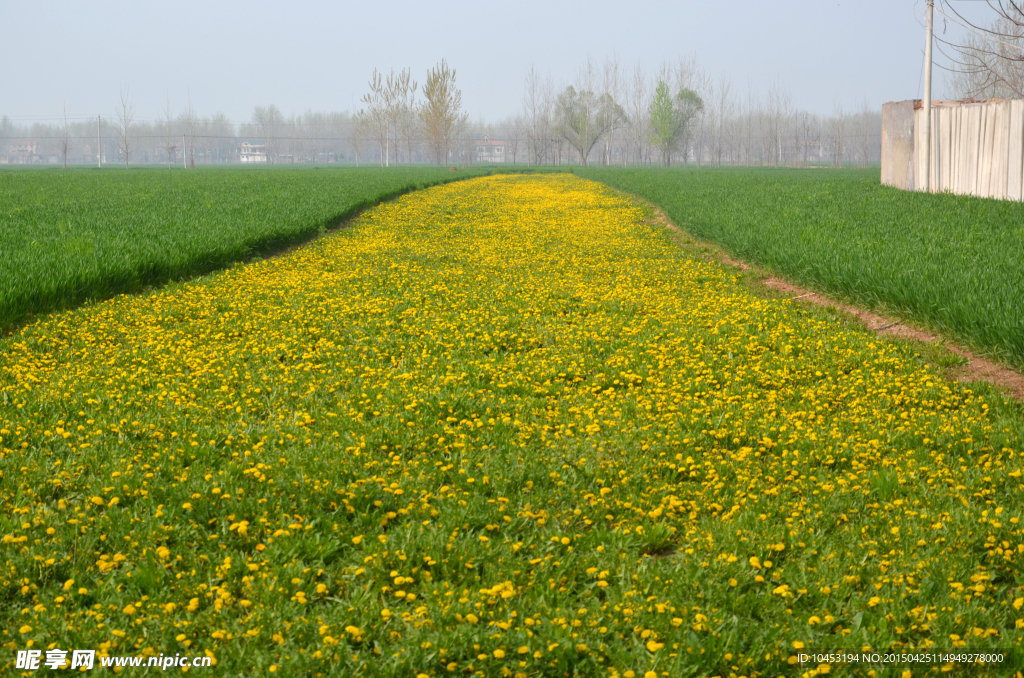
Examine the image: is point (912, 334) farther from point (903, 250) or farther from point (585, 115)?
point (585, 115)

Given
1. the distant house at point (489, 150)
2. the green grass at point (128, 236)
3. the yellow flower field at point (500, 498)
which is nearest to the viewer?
the yellow flower field at point (500, 498)

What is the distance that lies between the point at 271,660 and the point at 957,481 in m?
4.17

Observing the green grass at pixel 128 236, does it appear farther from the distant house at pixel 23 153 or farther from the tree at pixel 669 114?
the distant house at pixel 23 153

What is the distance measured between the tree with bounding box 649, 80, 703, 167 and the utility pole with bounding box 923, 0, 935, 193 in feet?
261

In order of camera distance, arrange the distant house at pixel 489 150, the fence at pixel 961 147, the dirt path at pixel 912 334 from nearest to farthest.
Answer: the dirt path at pixel 912 334 → the fence at pixel 961 147 → the distant house at pixel 489 150

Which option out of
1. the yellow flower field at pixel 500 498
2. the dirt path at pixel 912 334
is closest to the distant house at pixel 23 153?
the dirt path at pixel 912 334

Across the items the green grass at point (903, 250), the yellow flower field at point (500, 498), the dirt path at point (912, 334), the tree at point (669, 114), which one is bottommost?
the yellow flower field at point (500, 498)

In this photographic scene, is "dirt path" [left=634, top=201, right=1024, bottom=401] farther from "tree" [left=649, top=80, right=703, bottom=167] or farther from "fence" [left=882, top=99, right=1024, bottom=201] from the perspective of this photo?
"tree" [left=649, top=80, right=703, bottom=167]

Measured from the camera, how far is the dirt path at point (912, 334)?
676 centimetres

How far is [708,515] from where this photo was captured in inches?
176

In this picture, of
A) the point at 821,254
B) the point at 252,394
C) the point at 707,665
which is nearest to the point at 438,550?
the point at 707,665

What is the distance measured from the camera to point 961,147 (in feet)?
68.1

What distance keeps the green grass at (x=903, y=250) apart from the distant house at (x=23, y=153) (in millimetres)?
194702

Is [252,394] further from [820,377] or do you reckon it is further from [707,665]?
[820,377]
